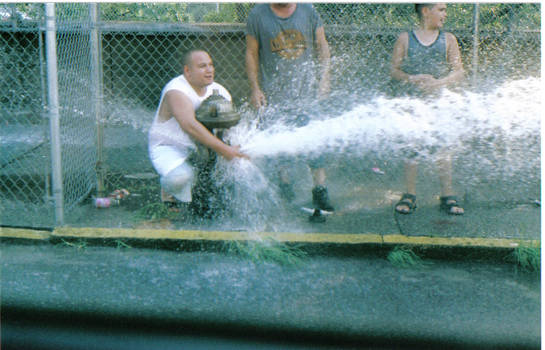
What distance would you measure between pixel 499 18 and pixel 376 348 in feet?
10.9

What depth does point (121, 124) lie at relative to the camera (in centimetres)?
618

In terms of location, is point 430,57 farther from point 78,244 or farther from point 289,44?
point 78,244

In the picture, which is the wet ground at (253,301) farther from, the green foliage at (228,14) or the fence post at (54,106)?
the green foliage at (228,14)

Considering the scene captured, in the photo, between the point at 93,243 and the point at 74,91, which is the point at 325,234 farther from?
the point at 74,91

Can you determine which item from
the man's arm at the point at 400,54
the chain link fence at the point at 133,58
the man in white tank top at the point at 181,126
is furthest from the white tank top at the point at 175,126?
the man's arm at the point at 400,54

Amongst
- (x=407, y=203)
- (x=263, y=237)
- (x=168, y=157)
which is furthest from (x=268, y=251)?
(x=407, y=203)

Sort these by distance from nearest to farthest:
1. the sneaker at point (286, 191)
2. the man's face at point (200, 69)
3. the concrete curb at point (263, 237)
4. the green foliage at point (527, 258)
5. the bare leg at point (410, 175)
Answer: the green foliage at point (527, 258) → the concrete curb at point (263, 237) → the man's face at point (200, 69) → the bare leg at point (410, 175) → the sneaker at point (286, 191)

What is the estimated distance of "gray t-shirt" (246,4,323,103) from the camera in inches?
182

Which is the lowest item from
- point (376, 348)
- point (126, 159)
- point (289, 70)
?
point (376, 348)

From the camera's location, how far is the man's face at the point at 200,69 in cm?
442

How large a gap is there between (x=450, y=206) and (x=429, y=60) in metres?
1.20

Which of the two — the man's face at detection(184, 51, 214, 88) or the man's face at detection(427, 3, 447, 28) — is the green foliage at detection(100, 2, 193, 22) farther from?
the man's face at detection(427, 3, 447, 28)

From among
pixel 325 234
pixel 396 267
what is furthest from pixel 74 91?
pixel 396 267

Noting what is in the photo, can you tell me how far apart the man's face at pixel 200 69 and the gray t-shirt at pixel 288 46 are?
0.52m
